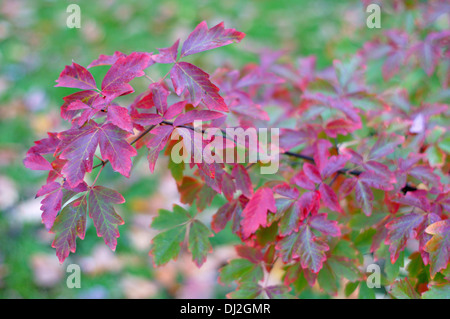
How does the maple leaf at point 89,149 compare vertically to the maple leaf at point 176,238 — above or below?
above

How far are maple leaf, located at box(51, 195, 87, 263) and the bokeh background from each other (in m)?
0.19

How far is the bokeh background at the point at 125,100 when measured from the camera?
168 cm

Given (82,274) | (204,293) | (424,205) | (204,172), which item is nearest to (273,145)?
(204,172)

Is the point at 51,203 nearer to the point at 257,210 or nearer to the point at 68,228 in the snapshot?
the point at 68,228

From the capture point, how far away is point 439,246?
0.72 m

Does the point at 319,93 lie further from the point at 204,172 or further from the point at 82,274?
the point at 82,274

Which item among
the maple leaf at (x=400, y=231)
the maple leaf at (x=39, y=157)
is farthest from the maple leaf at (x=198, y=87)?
the maple leaf at (x=400, y=231)

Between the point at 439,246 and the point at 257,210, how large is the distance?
0.33 meters

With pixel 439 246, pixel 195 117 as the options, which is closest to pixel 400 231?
pixel 439 246

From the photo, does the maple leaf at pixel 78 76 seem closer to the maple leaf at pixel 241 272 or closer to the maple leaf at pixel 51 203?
the maple leaf at pixel 51 203

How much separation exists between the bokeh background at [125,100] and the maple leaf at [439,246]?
0.60 meters

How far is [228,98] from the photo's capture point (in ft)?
3.14

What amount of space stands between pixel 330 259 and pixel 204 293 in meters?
0.91

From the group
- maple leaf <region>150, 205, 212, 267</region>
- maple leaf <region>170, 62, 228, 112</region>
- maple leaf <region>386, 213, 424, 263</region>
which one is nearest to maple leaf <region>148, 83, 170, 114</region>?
maple leaf <region>170, 62, 228, 112</region>
